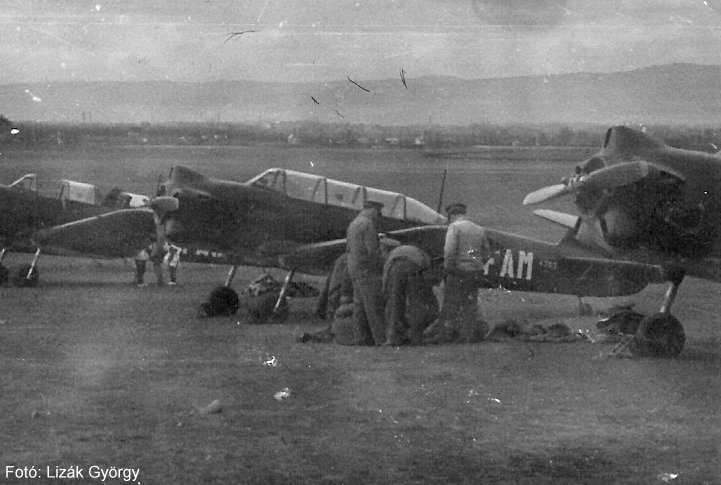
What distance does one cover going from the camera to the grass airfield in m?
5.63

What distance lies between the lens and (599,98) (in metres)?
12.1

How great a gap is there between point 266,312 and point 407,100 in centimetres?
308

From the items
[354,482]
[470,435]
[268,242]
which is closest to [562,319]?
[268,242]

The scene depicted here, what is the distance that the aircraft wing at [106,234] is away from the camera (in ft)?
54.4

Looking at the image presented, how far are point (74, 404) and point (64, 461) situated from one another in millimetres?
1647

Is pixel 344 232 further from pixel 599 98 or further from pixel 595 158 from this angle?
pixel 595 158

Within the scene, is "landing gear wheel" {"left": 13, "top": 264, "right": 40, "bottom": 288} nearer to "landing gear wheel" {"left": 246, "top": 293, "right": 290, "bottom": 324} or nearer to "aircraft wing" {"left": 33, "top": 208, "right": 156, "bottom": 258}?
"aircraft wing" {"left": 33, "top": 208, "right": 156, "bottom": 258}

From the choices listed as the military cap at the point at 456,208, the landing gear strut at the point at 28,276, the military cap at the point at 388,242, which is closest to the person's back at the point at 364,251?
the military cap at the point at 456,208

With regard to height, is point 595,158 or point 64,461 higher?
point 595,158

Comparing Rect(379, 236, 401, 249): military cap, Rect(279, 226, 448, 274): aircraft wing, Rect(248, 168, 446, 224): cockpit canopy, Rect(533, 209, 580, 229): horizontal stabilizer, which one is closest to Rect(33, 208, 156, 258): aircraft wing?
Rect(248, 168, 446, 224): cockpit canopy

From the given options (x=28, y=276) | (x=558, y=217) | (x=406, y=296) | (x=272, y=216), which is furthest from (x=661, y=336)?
(x=28, y=276)

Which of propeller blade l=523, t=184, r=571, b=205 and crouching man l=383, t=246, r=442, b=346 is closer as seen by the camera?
propeller blade l=523, t=184, r=571, b=205

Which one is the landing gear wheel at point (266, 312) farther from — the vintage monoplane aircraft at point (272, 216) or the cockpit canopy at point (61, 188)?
the cockpit canopy at point (61, 188)

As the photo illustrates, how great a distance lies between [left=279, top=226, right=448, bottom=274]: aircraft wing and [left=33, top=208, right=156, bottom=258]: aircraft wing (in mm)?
4318
